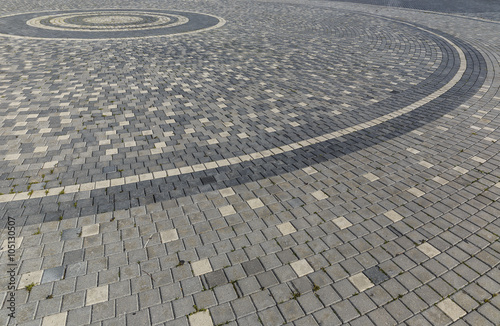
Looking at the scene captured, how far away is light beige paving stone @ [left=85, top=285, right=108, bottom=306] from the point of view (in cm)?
428

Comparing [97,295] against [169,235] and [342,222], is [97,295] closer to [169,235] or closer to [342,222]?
→ [169,235]

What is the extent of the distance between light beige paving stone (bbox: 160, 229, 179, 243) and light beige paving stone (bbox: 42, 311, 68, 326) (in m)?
1.62

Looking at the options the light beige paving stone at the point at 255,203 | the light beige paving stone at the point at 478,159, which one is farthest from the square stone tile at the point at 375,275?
the light beige paving stone at the point at 478,159

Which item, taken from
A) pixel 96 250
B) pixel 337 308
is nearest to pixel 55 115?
pixel 96 250

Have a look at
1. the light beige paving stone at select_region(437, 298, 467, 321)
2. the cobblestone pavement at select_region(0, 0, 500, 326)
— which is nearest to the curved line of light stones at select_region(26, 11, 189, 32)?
the cobblestone pavement at select_region(0, 0, 500, 326)

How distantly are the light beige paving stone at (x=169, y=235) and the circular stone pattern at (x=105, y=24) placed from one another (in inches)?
604

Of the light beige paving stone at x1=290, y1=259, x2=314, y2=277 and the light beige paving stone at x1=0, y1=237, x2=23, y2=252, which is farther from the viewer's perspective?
the light beige paving stone at x1=0, y1=237, x2=23, y2=252

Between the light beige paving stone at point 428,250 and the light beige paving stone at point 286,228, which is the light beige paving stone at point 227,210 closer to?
the light beige paving stone at point 286,228

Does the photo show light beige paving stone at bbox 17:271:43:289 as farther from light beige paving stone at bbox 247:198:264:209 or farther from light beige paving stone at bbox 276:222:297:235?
light beige paving stone at bbox 276:222:297:235

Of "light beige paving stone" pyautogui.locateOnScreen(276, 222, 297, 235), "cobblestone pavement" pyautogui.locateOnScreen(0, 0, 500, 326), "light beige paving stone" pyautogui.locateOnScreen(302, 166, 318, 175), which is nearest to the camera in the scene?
"cobblestone pavement" pyautogui.locateOnScreen(0, 0, 500, 326)

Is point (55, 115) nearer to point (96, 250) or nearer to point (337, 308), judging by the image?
point (96, 250)

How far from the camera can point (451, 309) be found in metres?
4.29

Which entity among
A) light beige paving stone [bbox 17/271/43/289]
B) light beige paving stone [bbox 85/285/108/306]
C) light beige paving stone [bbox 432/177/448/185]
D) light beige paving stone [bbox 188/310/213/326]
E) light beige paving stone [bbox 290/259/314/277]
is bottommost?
light beige paving stone [bbox 188/310/213/326]

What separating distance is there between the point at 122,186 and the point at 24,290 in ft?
8.04
